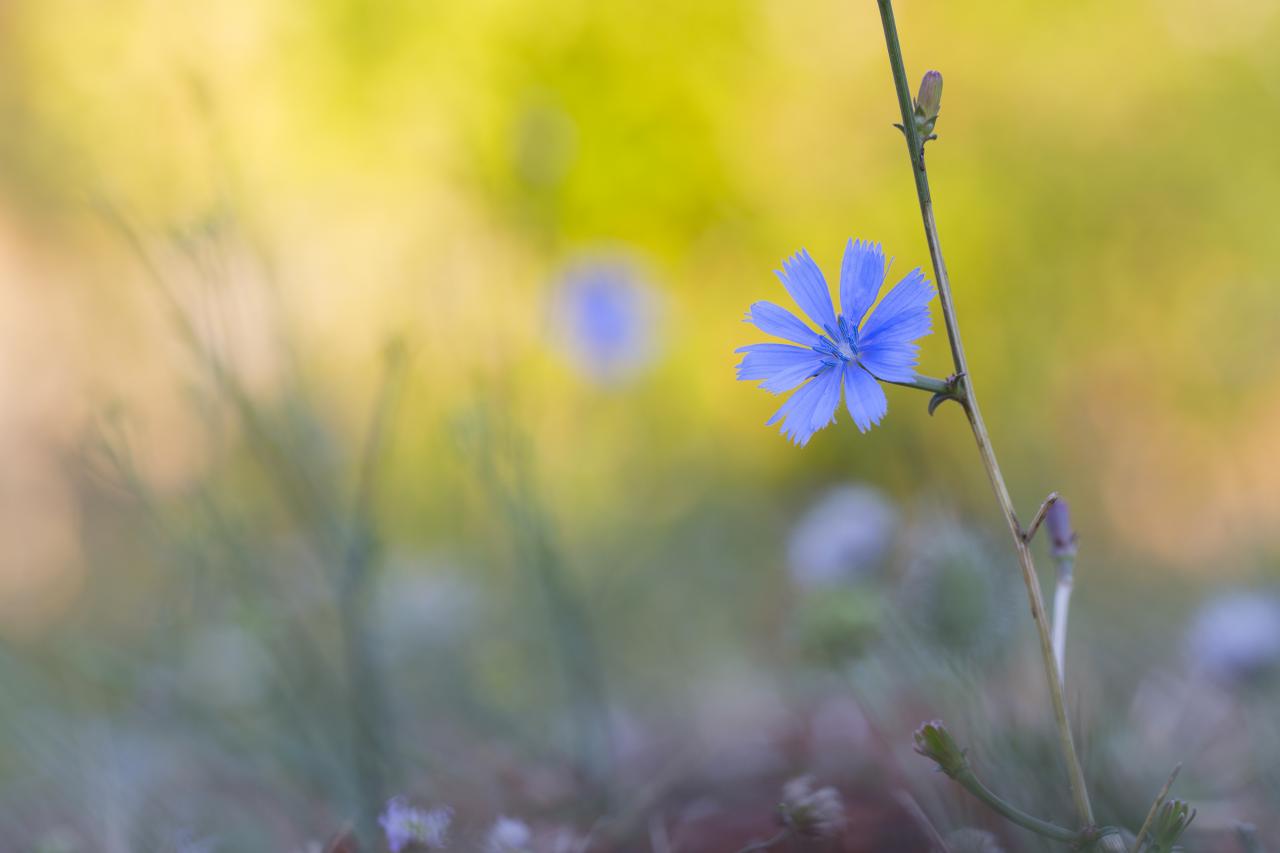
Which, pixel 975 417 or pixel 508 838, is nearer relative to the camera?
pixel 975 417

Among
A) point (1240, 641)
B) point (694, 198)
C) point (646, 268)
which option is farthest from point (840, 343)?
point (694, 198)

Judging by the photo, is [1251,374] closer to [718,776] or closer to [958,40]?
[718,776]

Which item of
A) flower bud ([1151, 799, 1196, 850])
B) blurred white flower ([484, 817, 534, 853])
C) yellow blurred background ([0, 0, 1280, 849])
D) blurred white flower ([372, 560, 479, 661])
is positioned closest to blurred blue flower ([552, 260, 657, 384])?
yellow blurred background ([0, 0, 1280, 849])

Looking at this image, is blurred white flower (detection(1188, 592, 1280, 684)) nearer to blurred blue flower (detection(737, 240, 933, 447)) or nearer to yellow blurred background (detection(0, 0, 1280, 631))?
blurred blue flower (detection(737, 240, 933, 447))

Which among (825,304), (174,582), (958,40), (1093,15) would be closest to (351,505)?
(174,582)

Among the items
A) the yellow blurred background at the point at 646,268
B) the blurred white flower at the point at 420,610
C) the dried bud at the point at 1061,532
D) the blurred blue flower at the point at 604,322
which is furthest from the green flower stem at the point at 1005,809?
the blurred blue flower at the point at 604,322

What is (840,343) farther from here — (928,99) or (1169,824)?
(1169,824)
